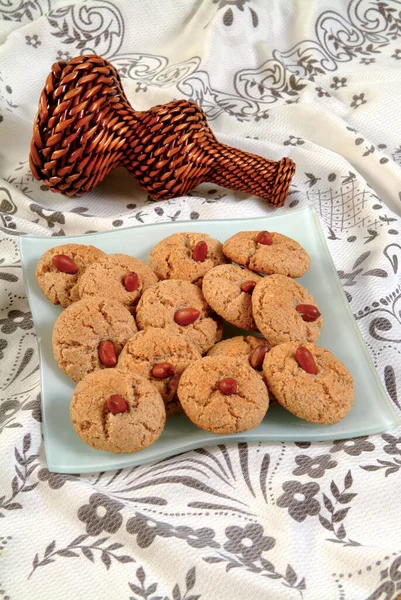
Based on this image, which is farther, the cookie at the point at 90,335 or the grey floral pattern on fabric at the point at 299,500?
the cookie at the point at 90,335

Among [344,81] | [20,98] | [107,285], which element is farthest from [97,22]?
[107,285]

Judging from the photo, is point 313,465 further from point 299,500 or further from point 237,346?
point 237,346

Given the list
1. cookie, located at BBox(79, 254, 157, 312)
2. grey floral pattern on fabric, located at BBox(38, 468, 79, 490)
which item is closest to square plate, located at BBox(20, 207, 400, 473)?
grey floral pattern on fabric, located at BBox(38, 468, 79, 490)

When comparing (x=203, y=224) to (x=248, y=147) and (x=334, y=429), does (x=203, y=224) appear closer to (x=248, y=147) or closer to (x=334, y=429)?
(x=248, y=147)

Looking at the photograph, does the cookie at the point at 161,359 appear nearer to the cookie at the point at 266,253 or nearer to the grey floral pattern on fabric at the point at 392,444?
the cookie at the point at 266,253

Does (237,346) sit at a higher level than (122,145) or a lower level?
lower

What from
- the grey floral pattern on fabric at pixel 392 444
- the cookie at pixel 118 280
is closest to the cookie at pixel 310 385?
the grey floral pattern on fabric at pixel 392 444

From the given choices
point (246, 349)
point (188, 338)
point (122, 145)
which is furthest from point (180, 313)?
point (122, 145)

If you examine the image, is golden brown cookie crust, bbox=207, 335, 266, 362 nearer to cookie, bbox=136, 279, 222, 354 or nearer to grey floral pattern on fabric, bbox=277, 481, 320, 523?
cookie, bbox=136, 279, 222, 354
